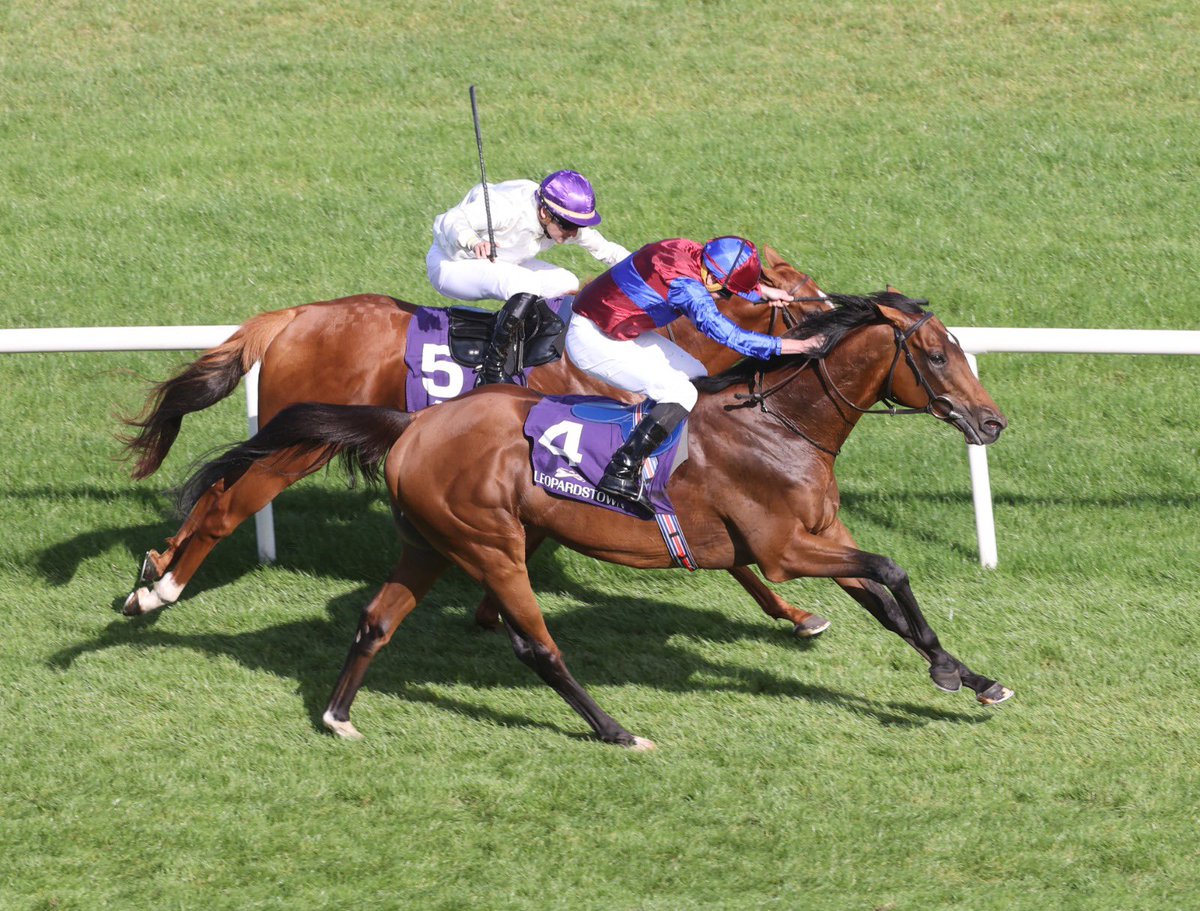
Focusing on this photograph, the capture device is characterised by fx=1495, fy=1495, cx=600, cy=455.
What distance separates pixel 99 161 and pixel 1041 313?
690cm

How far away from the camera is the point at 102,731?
554cm

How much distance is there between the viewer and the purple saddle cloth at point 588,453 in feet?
17.5

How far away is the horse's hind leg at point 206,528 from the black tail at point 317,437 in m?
0.56

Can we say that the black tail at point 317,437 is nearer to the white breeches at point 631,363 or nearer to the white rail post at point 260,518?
the white breeches at point 631,363

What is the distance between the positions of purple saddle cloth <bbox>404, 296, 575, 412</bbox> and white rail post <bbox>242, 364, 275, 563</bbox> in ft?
2.87

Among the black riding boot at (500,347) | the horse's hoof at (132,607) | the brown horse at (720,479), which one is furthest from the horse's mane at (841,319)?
A: the horse's hoof at (132,607)

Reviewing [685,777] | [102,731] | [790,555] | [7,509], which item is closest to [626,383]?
[790,555]

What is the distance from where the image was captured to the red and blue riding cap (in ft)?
17.9

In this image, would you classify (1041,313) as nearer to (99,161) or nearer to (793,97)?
(793,97)

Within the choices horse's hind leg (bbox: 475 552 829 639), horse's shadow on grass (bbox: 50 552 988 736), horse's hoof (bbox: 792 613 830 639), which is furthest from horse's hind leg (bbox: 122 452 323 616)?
horse's hoof (bbox: 792 613 830 639)

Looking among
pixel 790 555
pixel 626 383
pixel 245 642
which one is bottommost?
pixel 245 642

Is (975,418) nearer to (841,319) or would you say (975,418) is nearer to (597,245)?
(841,319)

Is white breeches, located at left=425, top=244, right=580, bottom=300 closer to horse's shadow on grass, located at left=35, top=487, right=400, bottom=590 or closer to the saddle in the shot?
the saddle

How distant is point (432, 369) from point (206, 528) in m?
1.19
